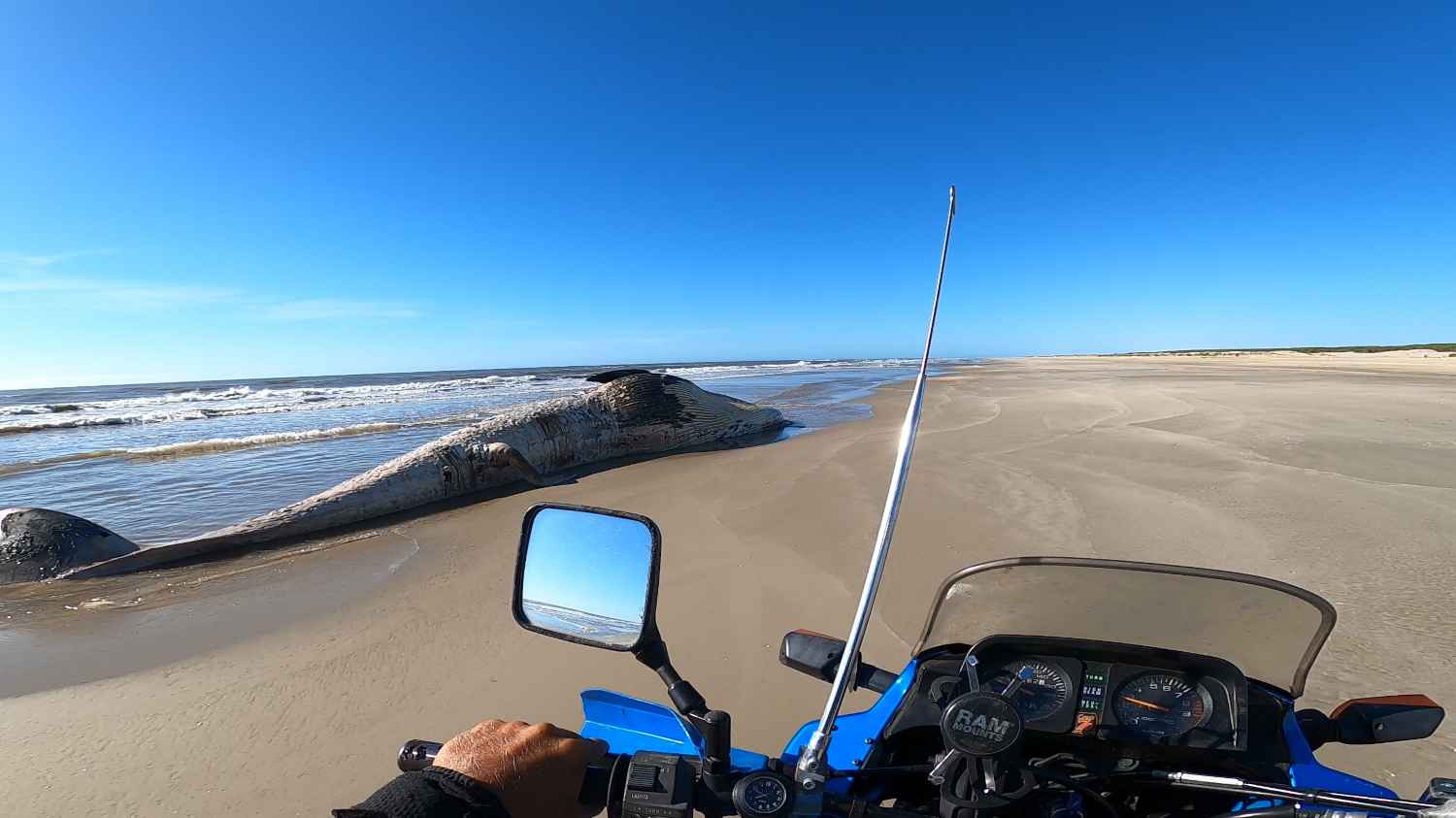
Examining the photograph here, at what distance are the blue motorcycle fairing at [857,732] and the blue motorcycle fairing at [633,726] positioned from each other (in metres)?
0.13

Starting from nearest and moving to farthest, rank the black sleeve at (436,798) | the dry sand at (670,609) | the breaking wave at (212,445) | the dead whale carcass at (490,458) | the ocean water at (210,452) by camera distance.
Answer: the black sleeve at (436,798), the dry sand at (670,609), the dead whale carcass at (490,458), the ocean water at (210,452), the breaking wave at (212,445)

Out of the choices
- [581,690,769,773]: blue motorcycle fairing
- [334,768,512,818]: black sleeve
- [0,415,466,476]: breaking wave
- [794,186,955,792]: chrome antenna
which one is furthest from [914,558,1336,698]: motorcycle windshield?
[0,415,466,476]: breaking wave

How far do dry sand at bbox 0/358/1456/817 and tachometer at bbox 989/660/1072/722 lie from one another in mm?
1112

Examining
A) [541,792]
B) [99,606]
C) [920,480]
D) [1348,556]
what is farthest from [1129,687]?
[99,606]

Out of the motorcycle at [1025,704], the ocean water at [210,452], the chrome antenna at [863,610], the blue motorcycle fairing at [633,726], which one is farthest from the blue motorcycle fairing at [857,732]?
the ocean water at [210,452]

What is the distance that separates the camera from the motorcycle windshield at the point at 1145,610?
132 centimetres

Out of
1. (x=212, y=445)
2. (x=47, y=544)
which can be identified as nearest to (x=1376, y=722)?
(x=47, y=544)

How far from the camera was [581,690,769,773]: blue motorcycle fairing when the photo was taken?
4.65 ft

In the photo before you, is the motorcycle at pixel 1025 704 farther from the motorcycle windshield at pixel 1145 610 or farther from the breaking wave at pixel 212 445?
the breaking wave at pixel 212 445

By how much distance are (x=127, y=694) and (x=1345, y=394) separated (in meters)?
17.5

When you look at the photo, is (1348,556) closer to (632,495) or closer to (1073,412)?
(632,495)

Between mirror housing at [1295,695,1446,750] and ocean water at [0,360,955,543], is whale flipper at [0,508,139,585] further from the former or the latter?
mirror housing at [1295,695,1446,750]

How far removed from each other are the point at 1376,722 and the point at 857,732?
42.5 inches

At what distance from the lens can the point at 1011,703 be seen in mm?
997
